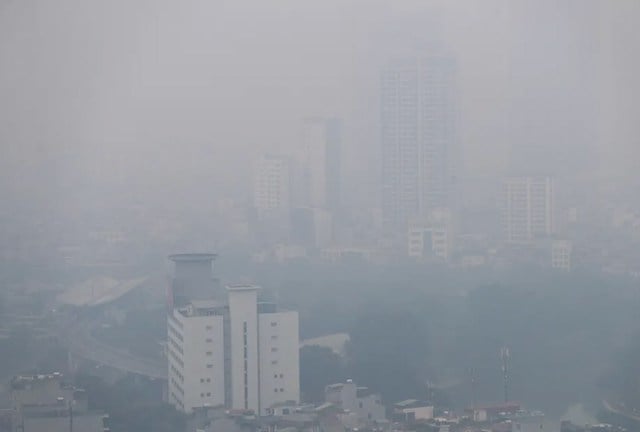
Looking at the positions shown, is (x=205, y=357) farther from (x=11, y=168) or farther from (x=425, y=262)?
(x=425, y=262)

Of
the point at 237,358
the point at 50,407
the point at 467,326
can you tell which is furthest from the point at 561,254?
the point at 50,407

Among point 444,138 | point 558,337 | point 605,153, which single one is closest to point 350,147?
point 444,138

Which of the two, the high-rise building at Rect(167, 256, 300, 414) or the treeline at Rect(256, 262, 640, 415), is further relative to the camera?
the treeline at Rect(256, 262, 640, 415)

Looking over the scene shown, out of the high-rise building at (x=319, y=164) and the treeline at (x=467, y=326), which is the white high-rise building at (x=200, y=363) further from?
the high-rise building at (x=319, y=164)

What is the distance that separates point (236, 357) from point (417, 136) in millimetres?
7117

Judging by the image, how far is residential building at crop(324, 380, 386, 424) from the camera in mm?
6277

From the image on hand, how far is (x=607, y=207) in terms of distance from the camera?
40.0 feet

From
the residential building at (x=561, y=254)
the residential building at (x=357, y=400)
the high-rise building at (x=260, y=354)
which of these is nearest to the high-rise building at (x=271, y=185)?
the residential building at (x=561, y=254)

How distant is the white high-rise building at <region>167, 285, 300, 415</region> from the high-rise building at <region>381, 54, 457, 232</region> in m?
6.06

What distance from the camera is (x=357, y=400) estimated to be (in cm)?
643

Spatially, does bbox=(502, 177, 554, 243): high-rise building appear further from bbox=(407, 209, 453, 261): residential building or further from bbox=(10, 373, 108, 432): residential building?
bbox=(10, 373, 108, 432): residential building

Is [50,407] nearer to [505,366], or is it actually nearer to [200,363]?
[200,363]

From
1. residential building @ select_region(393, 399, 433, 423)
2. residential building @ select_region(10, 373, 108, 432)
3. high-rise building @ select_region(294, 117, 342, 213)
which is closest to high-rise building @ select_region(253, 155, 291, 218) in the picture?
high-rise building @ select_region(294, 117, 342, 213)

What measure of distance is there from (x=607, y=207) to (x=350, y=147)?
94.5 inches
